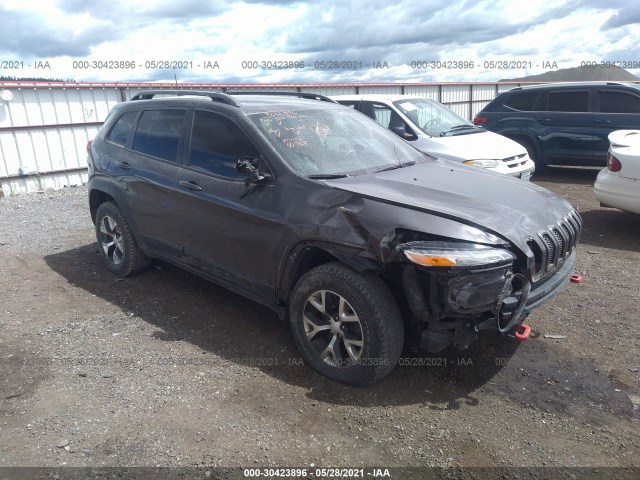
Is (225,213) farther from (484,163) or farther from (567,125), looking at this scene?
(567,125)

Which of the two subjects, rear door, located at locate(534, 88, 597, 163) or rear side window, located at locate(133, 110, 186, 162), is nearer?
rear side window, located at locate(133, 110, 186, 162)

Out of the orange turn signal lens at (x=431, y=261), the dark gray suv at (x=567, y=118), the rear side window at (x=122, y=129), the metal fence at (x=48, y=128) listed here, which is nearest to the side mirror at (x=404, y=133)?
the dark gray suv at (x=567, y=118)

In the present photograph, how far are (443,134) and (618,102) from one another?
12.9ft

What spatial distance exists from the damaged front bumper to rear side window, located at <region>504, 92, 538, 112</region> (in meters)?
8.41

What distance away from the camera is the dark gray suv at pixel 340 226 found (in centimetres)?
295

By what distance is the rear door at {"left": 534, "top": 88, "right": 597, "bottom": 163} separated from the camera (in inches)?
381

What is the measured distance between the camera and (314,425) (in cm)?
296

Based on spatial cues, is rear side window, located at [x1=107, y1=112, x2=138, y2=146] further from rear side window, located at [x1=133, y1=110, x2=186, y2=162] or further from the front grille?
the front grille

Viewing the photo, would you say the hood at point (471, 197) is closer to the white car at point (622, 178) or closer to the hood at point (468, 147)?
the white car at point (622, 178)

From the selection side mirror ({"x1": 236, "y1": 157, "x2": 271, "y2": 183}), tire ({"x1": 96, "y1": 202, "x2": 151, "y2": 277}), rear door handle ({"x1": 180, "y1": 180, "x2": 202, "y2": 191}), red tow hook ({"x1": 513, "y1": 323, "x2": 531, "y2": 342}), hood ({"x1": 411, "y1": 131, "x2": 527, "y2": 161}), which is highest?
side mirror ({"x1": 236, "y1": 157, "x2": 271, "y2": 183})

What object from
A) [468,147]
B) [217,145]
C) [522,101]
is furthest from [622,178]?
[522,101]

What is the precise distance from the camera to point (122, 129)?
16.6ft

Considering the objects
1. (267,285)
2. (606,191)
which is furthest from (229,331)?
(606,191)

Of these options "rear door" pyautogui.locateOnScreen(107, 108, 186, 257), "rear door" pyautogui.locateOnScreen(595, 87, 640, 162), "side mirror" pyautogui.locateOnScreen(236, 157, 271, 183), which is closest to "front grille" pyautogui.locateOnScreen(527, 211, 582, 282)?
"side mirror" pyautogui.locateOnScreen(236, 157, 271, 183)
